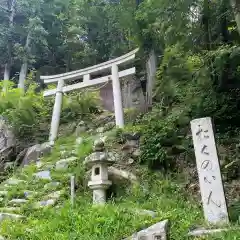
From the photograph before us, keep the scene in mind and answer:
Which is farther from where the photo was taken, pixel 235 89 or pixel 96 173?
pixel 235 89

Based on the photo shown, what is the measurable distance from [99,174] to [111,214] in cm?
142

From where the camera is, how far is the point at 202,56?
8.39 m

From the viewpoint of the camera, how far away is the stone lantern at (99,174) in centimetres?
Result: 664

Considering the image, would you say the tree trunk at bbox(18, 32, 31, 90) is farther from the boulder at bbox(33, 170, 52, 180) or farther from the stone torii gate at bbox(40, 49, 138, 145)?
the boulder at bbox(33, 170, 52, 180)

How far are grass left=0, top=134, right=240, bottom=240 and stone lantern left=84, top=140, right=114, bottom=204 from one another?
230mm

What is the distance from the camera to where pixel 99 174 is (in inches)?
269

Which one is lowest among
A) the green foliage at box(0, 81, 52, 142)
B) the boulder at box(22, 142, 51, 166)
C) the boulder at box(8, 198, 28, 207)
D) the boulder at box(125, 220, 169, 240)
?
the boulder at box(125, 220, 169, 240)

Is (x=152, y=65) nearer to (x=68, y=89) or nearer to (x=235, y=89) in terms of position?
(x=68, y=89)

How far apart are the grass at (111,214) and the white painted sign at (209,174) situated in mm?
276

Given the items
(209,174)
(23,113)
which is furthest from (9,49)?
(209,174)

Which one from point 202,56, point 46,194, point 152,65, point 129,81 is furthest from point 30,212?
point 129,81

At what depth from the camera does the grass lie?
5.08m

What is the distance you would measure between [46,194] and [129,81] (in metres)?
9.10

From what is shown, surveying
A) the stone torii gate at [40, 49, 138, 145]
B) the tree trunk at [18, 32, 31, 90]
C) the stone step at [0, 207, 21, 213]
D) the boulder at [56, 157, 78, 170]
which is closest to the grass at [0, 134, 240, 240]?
the stone step at [0, 207, 21, 213]
